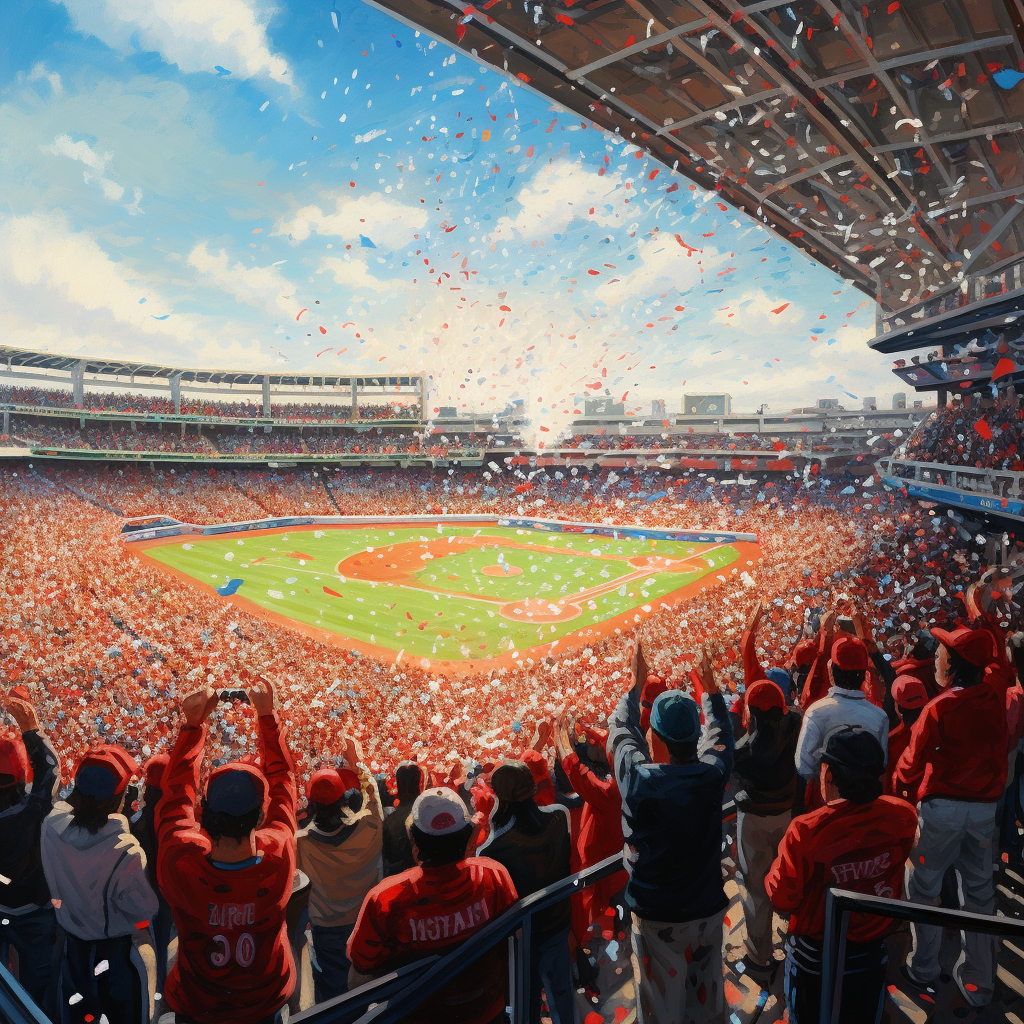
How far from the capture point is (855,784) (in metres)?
2.43

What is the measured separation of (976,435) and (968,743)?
13794 mm

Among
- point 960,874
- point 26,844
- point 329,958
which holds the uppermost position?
point 26,844

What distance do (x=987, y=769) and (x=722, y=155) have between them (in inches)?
421

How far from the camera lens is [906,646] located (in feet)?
31.3

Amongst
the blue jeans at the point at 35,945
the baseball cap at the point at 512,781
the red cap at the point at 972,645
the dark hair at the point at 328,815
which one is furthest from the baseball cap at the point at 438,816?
the red cap at the point at 972,645

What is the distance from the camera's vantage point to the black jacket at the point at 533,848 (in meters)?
2.69

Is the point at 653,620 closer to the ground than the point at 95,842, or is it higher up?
closer to the ground

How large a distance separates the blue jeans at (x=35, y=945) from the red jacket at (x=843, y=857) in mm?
3894

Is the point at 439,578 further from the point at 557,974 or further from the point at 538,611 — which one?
the point at 557,974

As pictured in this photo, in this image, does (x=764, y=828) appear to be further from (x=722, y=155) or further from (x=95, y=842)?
(x=722, y=155)

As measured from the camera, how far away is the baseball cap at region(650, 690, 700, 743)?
2.58 m

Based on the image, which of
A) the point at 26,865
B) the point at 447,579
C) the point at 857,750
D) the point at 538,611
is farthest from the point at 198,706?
the point at 447,579

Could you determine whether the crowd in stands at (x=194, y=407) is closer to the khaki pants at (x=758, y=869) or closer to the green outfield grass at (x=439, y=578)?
the green outfield grass at (x=439, y=578)

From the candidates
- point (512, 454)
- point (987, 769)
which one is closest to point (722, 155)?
point (987, 769)
